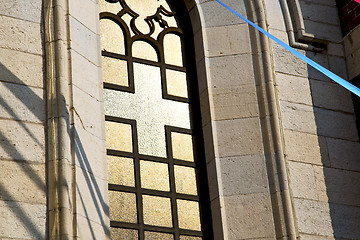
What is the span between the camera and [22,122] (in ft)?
23.8

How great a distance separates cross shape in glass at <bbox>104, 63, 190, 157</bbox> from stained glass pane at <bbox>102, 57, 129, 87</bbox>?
0.11 m

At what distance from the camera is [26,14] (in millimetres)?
7773

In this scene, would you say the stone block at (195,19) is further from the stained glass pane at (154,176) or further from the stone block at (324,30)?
the stained glass pane at (154,176)

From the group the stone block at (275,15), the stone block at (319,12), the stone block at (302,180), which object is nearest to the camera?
→ the stone block at (302,180)

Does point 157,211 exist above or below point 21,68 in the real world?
below

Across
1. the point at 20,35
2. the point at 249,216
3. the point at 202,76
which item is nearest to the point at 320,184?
the point at 249,216

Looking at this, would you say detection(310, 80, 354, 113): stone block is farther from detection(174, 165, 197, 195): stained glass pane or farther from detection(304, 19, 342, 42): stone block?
detection(174, 165, 197, 195): stained glass pane

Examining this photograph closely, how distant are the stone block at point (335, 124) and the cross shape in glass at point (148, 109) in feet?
4.53

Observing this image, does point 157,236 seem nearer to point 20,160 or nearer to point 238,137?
point 238,137

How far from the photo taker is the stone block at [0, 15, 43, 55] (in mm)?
7570

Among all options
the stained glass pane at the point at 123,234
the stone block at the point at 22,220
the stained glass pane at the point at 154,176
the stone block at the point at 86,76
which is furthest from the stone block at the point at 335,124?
the stone block at the point at 22,220

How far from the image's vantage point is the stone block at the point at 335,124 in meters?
8.88

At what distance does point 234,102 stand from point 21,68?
2.26m

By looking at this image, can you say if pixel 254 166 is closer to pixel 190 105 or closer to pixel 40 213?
pixel 190 105
